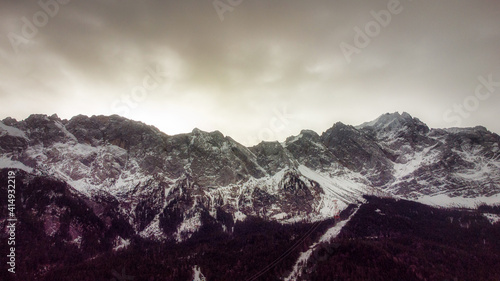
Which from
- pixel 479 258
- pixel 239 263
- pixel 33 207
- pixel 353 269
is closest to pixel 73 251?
pixel 33 207

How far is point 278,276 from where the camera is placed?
167875 mm

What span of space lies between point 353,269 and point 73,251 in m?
160

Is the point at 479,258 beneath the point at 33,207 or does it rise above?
beneath

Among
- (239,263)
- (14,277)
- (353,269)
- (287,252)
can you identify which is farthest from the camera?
(287,252)

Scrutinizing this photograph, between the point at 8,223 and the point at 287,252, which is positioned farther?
the point at 287,252

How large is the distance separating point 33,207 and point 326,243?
18809 cm

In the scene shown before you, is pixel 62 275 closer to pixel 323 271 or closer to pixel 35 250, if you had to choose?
pixel 35 250

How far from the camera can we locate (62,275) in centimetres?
14812

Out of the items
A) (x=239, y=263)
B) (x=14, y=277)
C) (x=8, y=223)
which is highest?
(x=8, y=223)

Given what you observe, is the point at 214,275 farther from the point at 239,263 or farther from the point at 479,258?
the point at 479,258

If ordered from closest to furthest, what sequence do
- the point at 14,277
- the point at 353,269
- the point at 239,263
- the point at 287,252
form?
the point at 14,277
the point at 353,269
the point at 239,263
the point at 287,252

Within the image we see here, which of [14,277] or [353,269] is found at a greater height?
[14,277]

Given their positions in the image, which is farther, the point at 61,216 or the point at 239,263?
the point at 61,216

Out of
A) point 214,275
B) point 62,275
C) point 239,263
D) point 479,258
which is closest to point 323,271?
point 239,263
